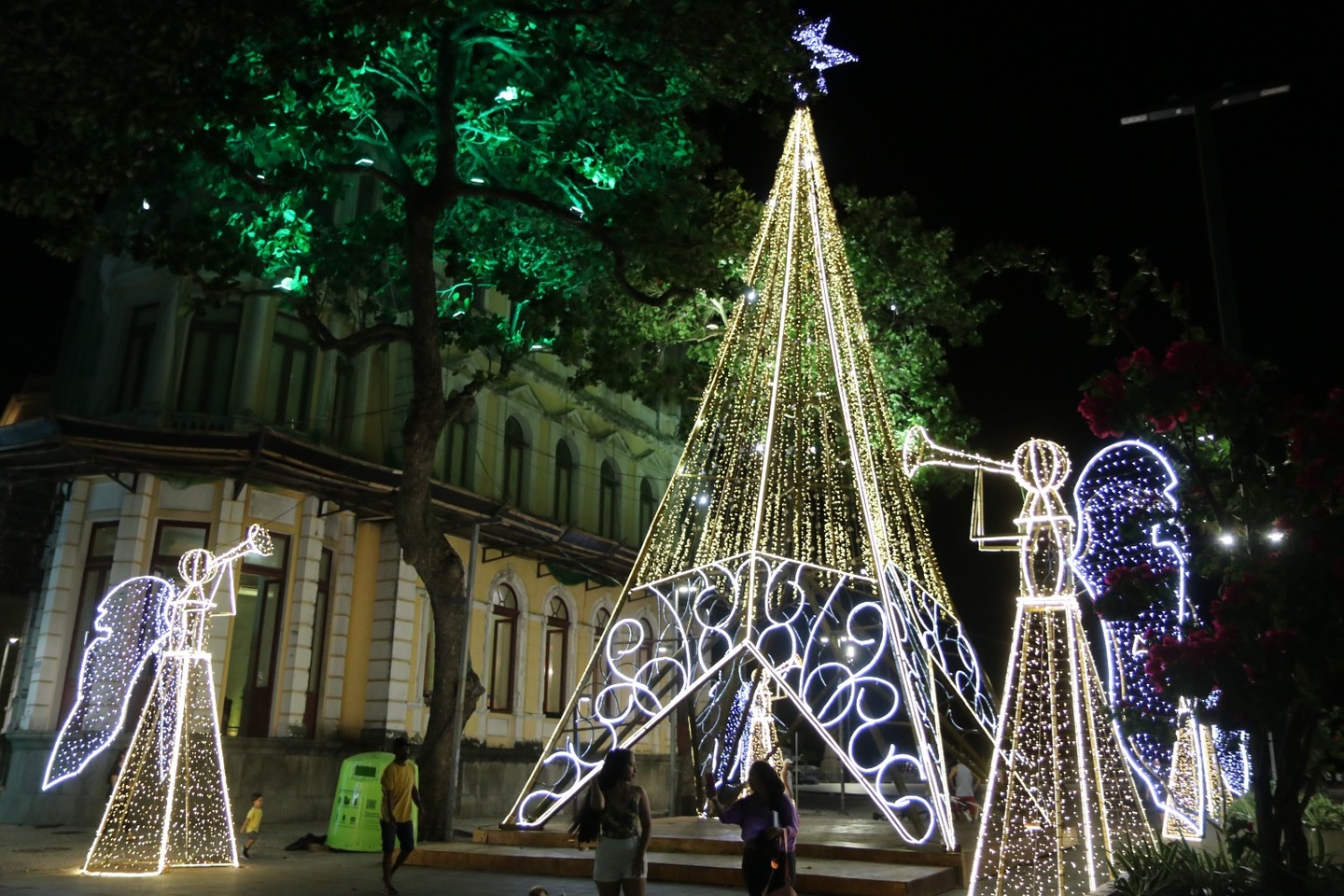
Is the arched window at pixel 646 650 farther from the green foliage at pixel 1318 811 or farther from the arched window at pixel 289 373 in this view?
the green foliage at pixel 1318 811

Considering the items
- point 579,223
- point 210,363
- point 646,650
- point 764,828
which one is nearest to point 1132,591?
point 764,828

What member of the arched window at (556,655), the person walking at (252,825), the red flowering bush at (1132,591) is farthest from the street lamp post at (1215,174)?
the arched window at (556,655)

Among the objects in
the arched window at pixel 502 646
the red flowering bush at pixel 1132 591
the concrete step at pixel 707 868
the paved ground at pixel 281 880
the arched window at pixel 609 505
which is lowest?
the paved ground at pixel 281 880

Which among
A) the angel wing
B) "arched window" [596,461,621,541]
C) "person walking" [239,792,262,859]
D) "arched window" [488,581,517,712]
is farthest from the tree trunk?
"arched window" [596,461,621,541]

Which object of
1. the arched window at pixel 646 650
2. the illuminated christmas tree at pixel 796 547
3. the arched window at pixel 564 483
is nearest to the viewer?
the illuminated christmas tree at pixel 796 547

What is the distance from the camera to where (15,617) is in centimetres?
2631

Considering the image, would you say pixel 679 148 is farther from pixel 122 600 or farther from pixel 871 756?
pixel 871 756

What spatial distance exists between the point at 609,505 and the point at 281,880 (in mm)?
17009

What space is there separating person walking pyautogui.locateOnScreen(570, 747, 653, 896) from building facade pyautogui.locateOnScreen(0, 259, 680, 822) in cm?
803

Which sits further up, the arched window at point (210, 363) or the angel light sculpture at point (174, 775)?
the arched window at point (210, 363)

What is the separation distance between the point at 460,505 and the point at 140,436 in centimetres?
501

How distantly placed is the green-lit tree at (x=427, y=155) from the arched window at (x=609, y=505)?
429 inches

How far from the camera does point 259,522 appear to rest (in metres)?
A: 17.1

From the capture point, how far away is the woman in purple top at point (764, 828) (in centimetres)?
658
